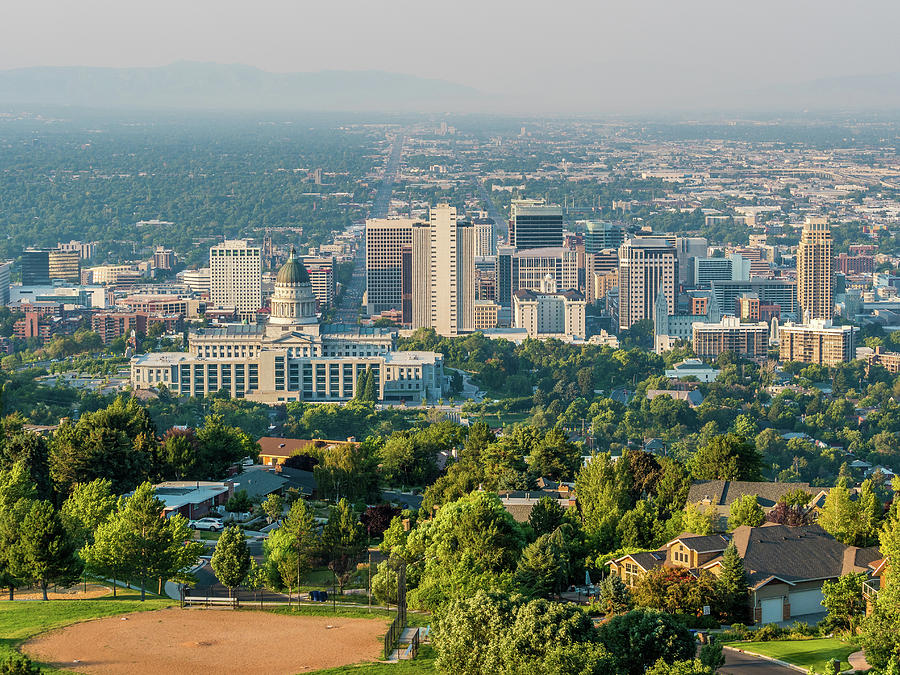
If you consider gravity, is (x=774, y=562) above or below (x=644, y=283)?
above

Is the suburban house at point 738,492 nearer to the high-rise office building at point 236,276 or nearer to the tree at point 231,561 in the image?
the tree at point 231,561

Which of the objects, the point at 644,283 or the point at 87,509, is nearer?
the point at 87,509

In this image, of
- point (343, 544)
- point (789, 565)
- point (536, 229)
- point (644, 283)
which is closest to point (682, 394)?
point (644, 283)

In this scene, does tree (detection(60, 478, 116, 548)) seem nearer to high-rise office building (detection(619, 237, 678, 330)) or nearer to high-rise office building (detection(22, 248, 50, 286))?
high-rise office building (detection(619, 237, 678, 330))

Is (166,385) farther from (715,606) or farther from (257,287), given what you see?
(715,606)

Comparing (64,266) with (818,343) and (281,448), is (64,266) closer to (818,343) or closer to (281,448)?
(818,343)

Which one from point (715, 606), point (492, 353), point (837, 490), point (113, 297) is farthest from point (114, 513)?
point (113, 297)

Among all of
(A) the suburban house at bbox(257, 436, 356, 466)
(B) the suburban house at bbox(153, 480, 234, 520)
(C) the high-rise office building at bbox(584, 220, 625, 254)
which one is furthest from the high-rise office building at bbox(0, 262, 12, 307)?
(B) the suburban house at bbox(153, 480, 234, 520)
